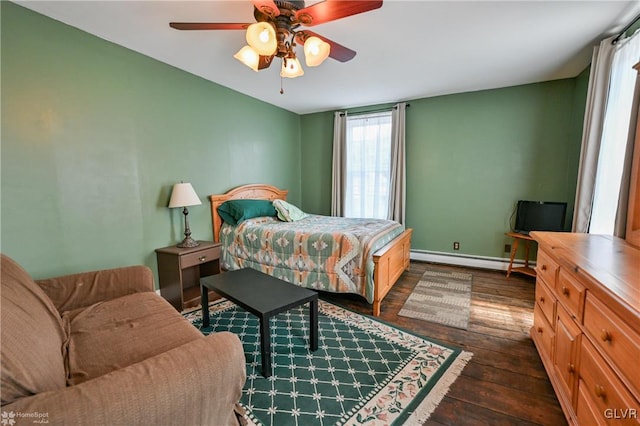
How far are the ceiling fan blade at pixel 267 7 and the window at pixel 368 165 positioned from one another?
315 centimetres

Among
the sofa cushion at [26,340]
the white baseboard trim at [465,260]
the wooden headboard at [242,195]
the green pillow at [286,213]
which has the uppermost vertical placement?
the wooden headboard at [242,195]

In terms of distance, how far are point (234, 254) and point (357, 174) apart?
2485 mm

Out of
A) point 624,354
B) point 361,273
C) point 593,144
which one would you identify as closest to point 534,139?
point 593,144

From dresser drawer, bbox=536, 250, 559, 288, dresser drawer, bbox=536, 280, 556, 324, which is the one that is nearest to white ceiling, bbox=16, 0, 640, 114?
dresser drawer, bbox=536, 250, 559, 288

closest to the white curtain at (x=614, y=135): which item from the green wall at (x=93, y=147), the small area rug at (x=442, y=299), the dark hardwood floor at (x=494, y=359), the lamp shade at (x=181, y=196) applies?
the dark hardwood floor at (x=494, y=359)

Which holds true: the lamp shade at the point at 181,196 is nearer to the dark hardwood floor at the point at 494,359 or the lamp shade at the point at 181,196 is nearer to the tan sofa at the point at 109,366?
the tan sofa at the point at 109,366

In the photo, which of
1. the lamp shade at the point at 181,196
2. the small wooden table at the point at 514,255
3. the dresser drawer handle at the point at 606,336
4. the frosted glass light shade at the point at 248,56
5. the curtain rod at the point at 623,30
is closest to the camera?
the dresser drawer handle at the point at 606,336

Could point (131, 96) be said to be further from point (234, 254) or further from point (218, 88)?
point (234, 254)

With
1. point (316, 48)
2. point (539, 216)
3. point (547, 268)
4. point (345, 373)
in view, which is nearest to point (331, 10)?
point (316, 48)

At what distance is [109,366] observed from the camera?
4.03 feet

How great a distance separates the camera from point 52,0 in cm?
193

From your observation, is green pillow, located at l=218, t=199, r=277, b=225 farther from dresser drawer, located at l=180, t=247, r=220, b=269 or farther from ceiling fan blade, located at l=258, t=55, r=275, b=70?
ceiling fan blade, located at l=258, t=55, r=275, b=70

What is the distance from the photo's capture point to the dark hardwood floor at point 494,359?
58.7 inches

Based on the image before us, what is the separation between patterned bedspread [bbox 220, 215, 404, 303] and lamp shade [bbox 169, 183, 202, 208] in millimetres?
730
